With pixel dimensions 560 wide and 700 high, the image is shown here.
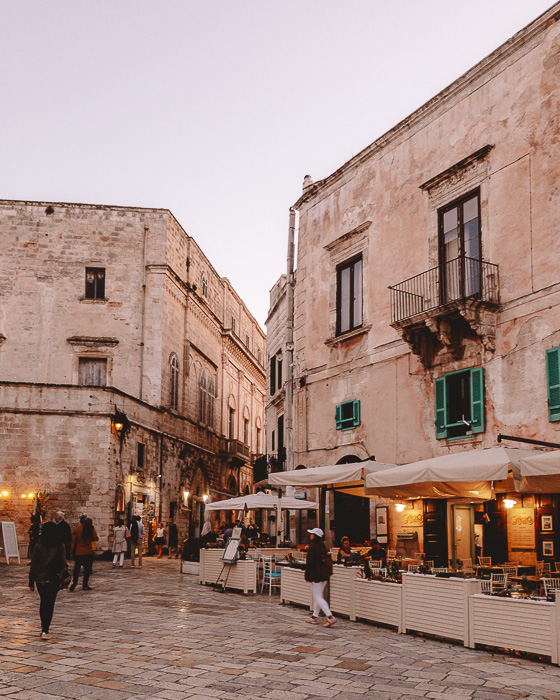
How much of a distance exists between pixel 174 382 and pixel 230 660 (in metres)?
25.3

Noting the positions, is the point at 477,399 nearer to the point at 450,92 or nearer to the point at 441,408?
the point at 441,408

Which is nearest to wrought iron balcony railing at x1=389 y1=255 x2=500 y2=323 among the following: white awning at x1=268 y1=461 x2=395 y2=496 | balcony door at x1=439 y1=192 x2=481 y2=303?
balcony door at x1=439 y1=192 x2=481 y2=303

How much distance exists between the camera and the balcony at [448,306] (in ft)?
48.4

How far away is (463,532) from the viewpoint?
15281 mm

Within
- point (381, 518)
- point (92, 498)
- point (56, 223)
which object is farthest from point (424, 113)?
point (56, 223)

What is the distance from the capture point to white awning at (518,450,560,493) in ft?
31.1

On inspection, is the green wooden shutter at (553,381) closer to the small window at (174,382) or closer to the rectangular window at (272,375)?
the rectangular window at (272,375)

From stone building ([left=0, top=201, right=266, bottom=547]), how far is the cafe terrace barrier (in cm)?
1397

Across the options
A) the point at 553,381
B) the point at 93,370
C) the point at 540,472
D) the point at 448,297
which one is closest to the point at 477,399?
the point at 553,381

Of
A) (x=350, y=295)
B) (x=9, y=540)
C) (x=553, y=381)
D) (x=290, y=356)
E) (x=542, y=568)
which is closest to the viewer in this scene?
(x=542, y=568)

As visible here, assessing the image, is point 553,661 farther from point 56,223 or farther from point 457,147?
point 56,223

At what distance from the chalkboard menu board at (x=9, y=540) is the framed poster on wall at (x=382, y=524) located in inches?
419

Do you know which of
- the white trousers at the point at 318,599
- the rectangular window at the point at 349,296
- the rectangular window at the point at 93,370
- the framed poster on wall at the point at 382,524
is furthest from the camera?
the rectangular window at the point at 93,370

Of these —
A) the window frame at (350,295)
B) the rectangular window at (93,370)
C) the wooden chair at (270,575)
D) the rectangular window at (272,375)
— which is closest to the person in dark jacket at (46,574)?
the wooden chair at (270,575)
